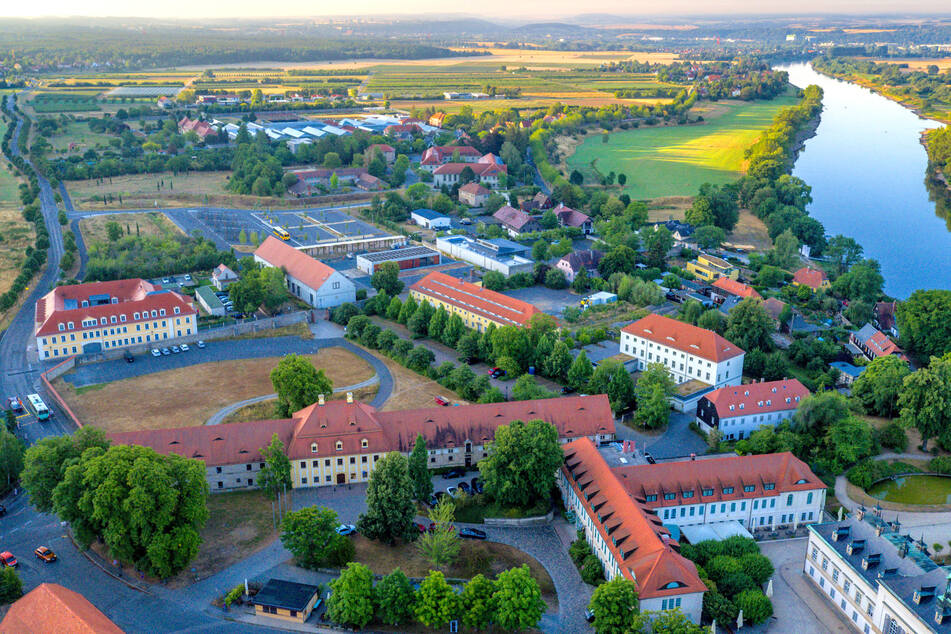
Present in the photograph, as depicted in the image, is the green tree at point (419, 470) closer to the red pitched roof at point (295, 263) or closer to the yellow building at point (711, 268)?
the red pitched roof at point (295, 263)

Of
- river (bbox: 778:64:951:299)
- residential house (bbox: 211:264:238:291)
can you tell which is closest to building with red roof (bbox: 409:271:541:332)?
residential house (bbox: 211:264:238:291)

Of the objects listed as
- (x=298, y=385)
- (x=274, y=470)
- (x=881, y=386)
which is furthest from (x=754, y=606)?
(x=298, y=385)

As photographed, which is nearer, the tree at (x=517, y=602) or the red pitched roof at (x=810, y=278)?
the tree at (x=517, y=602)

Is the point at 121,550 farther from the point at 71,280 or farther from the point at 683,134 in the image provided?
the point at 683,134

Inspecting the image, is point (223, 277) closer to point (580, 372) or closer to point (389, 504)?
point (580, 372)

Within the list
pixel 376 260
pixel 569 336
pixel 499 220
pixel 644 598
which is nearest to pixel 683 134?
pixel 499 220

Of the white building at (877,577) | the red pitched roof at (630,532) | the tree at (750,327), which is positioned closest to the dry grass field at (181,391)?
the red pitched roof at (630,532)
